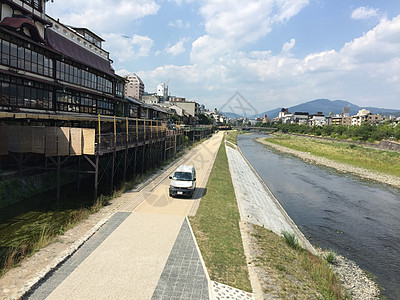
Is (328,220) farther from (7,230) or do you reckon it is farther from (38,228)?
(7,230)

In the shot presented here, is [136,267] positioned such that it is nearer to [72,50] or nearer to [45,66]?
[45,66]

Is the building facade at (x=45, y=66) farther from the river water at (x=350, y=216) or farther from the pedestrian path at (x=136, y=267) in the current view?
the river water at (x=350, y=216)

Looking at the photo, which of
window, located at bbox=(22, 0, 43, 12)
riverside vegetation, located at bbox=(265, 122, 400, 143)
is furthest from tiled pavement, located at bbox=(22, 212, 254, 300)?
riverside vegetation, located at bbox=(265, 122, 400, 143)

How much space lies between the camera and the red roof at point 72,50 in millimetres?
27217

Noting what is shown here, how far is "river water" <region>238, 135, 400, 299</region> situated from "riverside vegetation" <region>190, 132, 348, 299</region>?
148 inches

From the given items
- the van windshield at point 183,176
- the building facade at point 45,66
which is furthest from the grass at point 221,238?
the building facade at point 45,66

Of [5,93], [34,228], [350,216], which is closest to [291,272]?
[34,228]

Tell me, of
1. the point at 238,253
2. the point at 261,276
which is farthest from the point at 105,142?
A: the point at 261,276

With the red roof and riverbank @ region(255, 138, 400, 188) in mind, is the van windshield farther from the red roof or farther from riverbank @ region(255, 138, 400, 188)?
riverbank @ region(255, 138, 400, 188)

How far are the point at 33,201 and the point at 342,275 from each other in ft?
70.1

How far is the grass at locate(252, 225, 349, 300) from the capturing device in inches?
365

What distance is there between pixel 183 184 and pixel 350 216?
54.8ft

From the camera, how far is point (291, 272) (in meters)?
10.7

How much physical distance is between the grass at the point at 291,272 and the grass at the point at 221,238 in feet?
2.94
